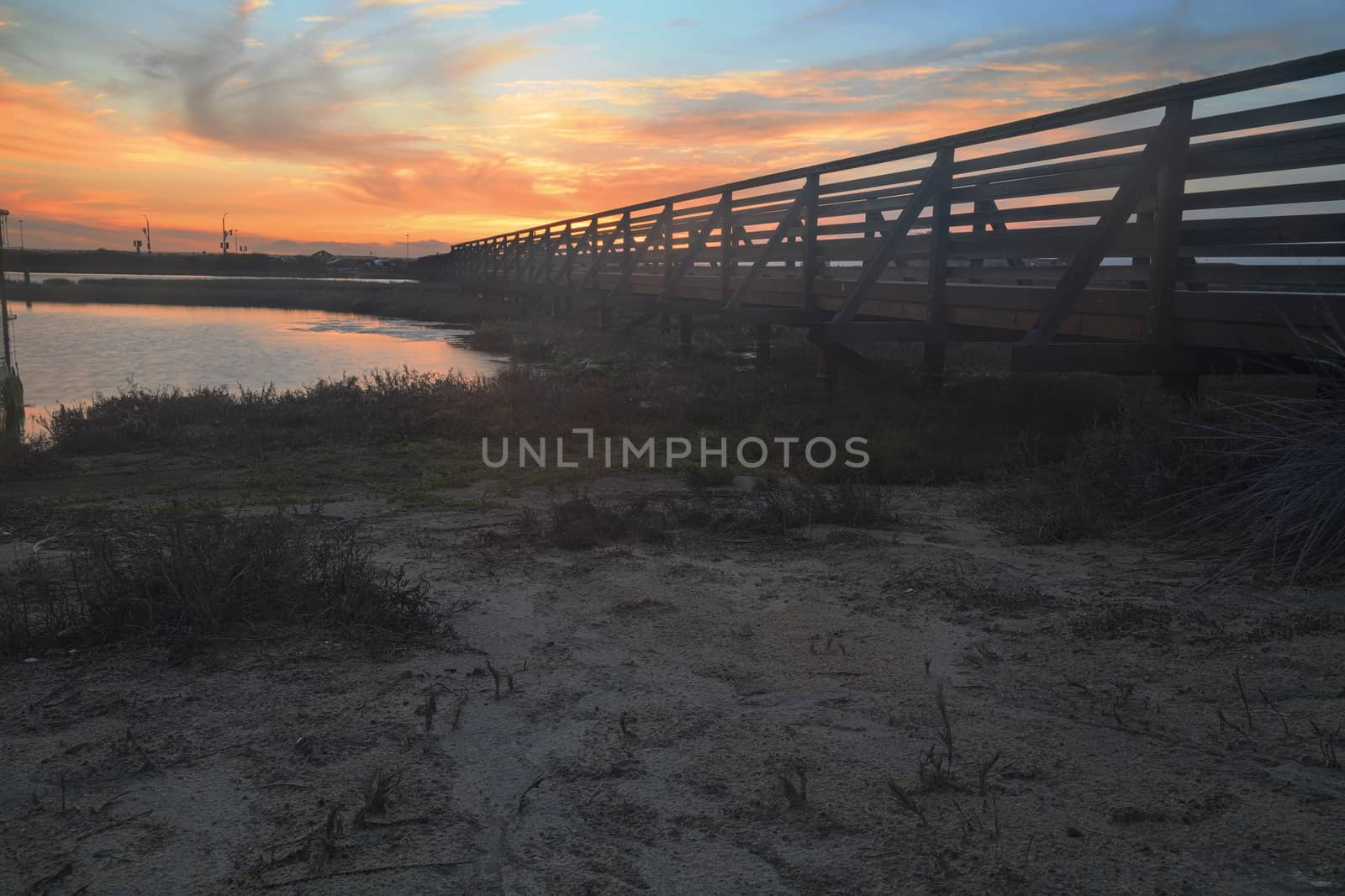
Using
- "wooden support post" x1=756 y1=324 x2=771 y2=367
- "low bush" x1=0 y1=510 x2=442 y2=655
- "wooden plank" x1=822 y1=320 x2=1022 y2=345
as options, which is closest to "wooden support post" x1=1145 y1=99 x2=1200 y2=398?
"wooden plank" x1=822 y1=320 x2=1022 y2=345

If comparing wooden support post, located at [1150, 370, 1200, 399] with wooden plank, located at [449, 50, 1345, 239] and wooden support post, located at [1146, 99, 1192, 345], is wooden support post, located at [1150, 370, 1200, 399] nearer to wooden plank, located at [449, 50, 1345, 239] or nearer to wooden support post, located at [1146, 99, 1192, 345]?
wooden support post, located at [1146, 99, 1192, 345]

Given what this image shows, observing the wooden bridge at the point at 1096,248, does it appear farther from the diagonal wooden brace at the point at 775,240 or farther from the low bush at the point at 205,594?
the low bush at the point at 205,594

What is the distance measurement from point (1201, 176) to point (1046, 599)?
399 centimetres

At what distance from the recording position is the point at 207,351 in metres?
21.5

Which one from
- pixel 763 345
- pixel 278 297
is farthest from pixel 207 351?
pixel 278 297

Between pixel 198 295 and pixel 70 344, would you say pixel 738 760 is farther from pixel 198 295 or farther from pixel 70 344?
pixel 198 295

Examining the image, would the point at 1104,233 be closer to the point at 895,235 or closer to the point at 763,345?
the point at 895,235

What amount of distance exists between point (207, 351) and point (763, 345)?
14430 mm

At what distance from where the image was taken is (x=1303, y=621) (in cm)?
341

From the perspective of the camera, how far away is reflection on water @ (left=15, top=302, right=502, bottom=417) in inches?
637

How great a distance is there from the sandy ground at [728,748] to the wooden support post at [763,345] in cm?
945

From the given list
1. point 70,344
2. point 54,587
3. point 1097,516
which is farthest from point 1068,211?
point 70,344

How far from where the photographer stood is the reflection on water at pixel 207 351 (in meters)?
16.2

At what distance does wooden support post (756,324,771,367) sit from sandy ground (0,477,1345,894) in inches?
372
